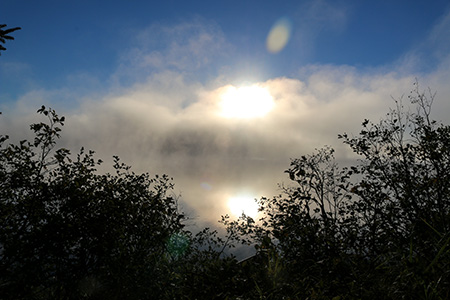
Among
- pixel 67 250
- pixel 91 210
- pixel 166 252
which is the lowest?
pixel 166 252

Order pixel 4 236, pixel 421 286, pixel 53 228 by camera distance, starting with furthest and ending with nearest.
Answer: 1. pixel 53 228
2. pixel 4 236
3. pixel 421 286

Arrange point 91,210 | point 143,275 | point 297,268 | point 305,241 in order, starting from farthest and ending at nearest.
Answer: point 91,210
point 143,275
point 305,241
point 297,268

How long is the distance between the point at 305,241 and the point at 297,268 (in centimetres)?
232

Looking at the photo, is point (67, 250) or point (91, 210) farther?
point (91, 210)

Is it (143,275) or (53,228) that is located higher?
(53,228)

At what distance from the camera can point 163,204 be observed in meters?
17.1

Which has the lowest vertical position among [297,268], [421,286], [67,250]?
[421,286]

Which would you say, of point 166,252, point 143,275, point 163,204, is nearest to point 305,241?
point 166,252

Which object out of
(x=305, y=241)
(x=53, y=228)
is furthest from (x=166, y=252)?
(x=53, y=228)

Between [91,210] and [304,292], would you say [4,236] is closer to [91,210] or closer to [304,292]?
[91,210]

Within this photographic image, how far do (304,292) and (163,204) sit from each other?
1422 cm

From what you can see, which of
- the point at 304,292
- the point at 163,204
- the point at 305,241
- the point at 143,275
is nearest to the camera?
the point at 304,292

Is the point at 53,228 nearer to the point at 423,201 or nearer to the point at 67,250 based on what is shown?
the point at 67,250

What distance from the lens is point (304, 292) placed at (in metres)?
3.84
